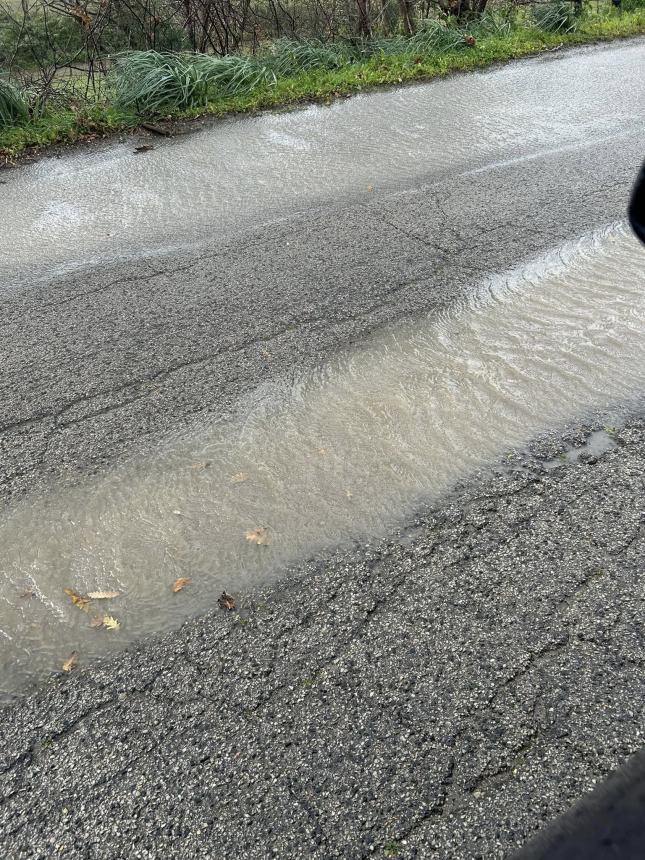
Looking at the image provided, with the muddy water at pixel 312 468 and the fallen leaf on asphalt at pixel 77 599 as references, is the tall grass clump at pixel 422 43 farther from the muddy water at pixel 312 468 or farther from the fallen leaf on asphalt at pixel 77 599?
the fallen leaf on asphalt at pixel 77 599

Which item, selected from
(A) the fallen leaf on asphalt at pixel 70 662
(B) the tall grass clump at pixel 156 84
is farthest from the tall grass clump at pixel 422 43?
(A) the fallen leaf on asphalt at pixel 70 662

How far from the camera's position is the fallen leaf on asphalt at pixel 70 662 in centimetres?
227

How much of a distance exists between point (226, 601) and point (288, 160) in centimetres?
495

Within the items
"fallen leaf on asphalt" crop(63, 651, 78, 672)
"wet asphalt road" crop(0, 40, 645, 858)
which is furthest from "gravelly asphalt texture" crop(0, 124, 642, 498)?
"fallen leaf on asphalt" crop(63, 651, 78, 672)

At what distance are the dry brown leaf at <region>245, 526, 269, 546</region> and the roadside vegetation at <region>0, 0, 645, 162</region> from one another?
600 cm

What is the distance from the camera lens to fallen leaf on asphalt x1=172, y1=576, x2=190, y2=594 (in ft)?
8.23

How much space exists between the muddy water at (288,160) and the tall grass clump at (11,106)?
1201 millimetres

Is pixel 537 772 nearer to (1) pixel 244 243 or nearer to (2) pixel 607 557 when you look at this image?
(2) pixel 607 557

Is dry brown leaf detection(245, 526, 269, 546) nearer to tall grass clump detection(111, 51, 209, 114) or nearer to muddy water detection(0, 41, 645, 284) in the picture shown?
muddy water detection(0, 41, 645, 284)

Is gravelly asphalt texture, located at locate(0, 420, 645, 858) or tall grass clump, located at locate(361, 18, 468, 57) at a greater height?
tall grass clump, located at locate(361, 18, 468, 57)

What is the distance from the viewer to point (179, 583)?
253 centimetres

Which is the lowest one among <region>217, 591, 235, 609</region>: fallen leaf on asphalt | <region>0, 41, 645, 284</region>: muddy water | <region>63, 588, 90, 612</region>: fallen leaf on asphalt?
<region>217, 591, 235, 609</region>: fallen leaf on asphalt

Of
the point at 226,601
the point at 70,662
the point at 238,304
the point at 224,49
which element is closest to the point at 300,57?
the point at 224,49

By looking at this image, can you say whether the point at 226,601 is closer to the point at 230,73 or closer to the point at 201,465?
the point at 201,465
